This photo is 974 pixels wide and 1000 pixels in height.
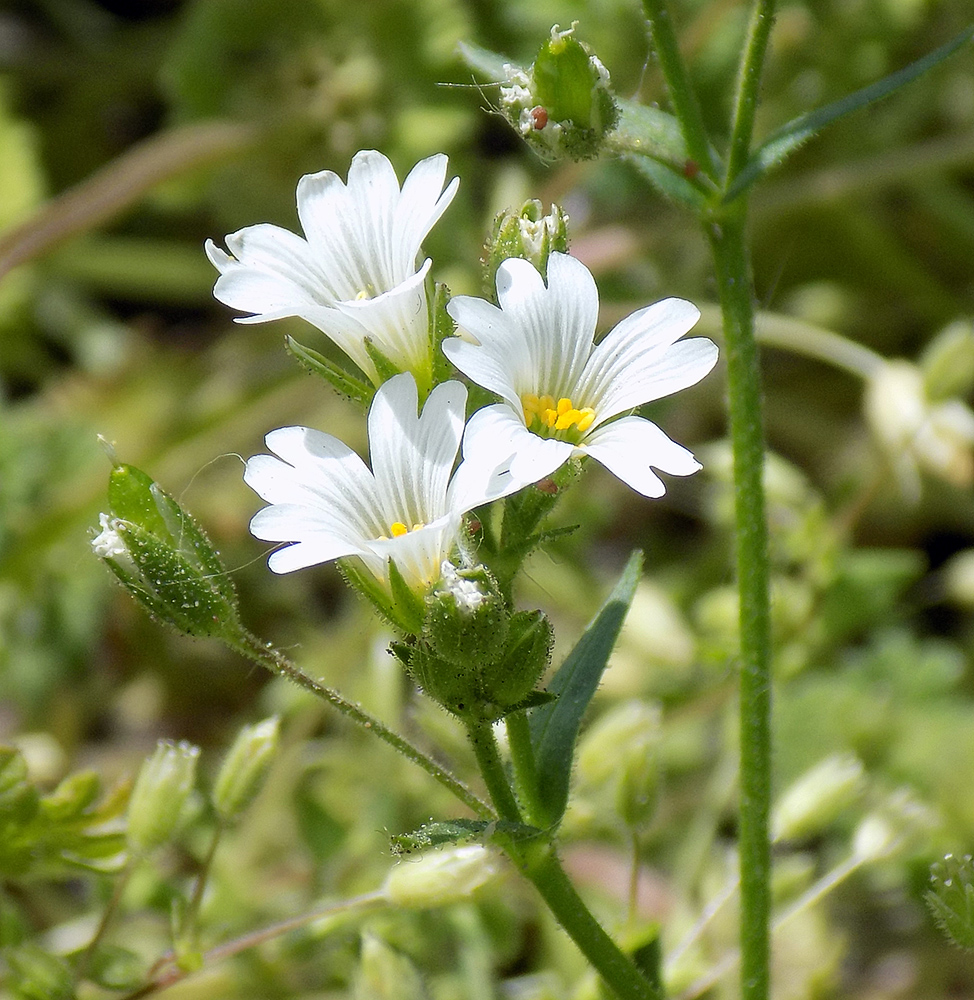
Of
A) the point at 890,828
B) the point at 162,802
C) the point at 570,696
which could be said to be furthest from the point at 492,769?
the point at 890,828

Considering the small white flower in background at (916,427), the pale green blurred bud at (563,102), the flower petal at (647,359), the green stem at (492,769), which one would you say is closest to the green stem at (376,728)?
the green stem at (492,769)

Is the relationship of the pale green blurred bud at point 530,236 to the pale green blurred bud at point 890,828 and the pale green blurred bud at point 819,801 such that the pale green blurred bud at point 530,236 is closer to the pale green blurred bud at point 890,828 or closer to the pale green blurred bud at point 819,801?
the pale green blurred bud at point 819,801

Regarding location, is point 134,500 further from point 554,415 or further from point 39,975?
point 39,975

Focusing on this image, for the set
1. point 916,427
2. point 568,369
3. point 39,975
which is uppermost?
point 568,369

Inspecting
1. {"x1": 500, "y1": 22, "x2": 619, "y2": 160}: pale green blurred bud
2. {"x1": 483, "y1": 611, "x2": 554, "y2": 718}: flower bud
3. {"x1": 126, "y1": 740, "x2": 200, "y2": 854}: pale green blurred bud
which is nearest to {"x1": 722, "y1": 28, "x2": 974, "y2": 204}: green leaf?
{"x1": 500, "y1": 22, "x2": 619, "y2": 160}: pale green blurred bud

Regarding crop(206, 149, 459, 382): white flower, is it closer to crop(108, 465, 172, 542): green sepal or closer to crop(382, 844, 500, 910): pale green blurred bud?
crop(108, 465, 172, 542): green sepal

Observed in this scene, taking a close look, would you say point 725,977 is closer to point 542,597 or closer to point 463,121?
point 542,597

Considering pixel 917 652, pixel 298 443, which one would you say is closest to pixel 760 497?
pixel 298 443
